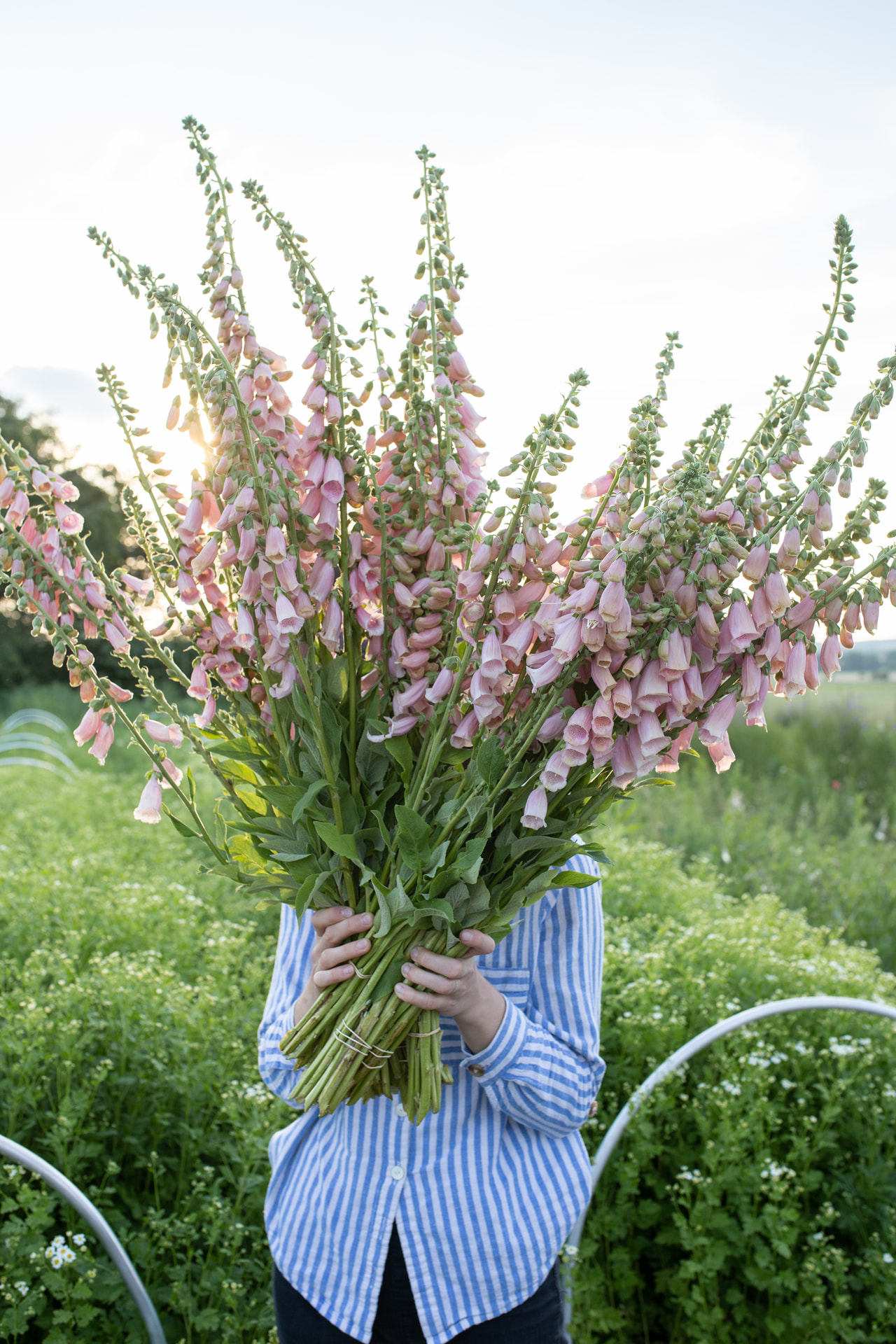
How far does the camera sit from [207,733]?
1311 mm

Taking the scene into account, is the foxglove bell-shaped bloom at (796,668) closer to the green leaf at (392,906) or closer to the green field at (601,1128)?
the green leaf at (392,906)

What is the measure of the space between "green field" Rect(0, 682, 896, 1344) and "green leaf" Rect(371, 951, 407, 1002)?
1.40 m

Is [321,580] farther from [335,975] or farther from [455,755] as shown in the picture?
[335,975]

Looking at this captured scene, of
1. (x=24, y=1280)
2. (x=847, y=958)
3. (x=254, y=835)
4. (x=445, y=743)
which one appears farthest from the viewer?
(x=847, y=958)

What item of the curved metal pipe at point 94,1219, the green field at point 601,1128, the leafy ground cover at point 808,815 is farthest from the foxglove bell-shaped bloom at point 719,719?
the leafy ground cover at point 808,815

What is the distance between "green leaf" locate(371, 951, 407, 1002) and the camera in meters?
1.23

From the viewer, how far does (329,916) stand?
1.27 metres

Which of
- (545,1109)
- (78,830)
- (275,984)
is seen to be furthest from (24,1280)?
(78,830)

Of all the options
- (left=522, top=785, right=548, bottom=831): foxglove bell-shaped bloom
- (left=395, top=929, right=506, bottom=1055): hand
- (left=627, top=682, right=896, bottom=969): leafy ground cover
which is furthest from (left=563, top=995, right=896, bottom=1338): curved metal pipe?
(left=627, top=682, right=896, bottom=969): leafy ground cover

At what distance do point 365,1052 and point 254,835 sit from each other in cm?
33

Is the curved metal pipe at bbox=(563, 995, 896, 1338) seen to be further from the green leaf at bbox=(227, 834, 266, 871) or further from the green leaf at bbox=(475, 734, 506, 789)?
the green leaf at bbox=(475, 734, 506, 789)

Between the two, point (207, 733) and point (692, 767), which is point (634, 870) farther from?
point (692, 767)

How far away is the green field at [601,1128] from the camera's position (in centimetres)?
228

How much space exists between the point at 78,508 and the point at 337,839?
21430 mm
